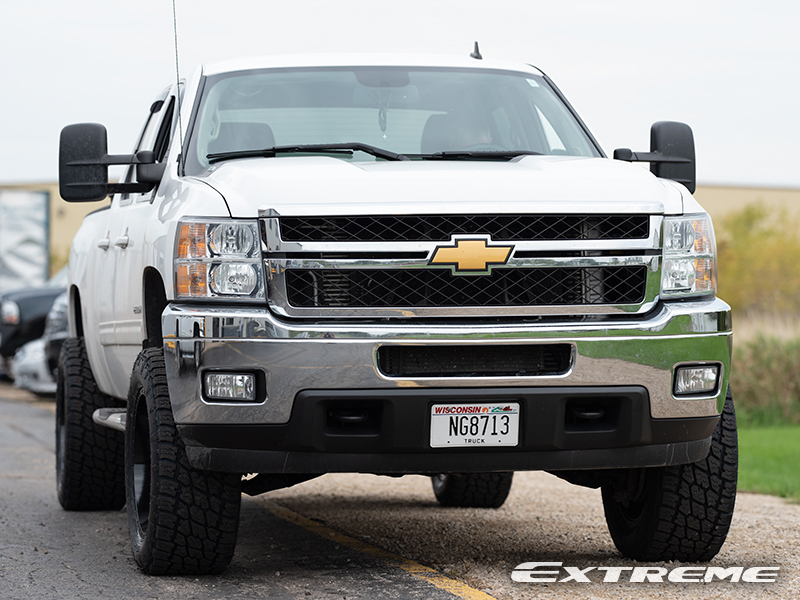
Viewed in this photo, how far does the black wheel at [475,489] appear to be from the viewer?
7.20 m

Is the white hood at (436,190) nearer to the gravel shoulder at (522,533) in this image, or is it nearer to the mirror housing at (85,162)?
the mirror housing at (85,162)

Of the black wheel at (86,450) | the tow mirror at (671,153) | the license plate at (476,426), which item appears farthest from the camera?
the black wheel at (86,450)

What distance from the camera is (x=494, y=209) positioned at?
14.6 feet

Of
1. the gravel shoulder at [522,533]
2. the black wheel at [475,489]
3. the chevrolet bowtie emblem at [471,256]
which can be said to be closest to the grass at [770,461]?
the gravel shoulder at [522,533]

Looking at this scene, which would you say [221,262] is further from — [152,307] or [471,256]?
[152,307]

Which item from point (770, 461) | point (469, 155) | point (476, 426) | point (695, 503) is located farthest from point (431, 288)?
point (770, 461)

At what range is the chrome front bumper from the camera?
171 inches

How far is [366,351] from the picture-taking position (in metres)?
4.34

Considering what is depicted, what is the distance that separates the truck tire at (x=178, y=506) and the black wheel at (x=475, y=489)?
252 cm

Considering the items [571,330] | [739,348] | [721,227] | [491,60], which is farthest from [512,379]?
[721,227]

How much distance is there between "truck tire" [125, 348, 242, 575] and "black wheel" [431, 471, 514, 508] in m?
2.52

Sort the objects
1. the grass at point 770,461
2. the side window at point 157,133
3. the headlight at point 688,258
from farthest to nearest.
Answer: the grass at point 770,461 < the side window at point 157,133 < the headlight at point 688,258

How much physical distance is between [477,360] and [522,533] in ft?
6.91

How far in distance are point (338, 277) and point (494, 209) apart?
59 cm
